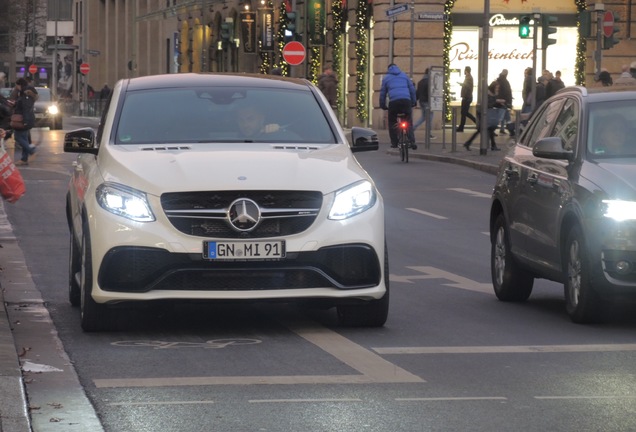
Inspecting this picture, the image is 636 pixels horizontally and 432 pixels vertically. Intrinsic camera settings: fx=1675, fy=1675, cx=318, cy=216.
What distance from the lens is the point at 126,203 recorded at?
9.83 meters

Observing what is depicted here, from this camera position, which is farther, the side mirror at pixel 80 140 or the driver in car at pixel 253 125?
the side mirror at pixel 80 140

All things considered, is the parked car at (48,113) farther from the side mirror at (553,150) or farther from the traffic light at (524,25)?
the side mirror at (553,150)

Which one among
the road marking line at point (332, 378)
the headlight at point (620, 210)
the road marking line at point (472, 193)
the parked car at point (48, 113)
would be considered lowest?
the parked car at point (48, 113)

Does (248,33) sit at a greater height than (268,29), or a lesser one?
lesser

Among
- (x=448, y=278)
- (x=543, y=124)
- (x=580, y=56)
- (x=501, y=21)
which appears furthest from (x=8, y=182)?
(x=580, y=56)

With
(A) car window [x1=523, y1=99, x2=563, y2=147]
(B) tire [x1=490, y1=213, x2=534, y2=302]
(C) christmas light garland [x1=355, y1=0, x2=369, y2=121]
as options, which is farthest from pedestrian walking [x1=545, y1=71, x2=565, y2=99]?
(B) tire [x1=490, y1=213, x2=534, y2=302]

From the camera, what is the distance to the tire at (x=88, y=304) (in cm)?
995

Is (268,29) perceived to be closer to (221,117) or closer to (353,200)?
(221,117)

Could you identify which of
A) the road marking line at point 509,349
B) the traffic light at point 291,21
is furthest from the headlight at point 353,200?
the traffic light at point 291,21

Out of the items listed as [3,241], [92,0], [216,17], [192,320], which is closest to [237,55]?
[216,17]

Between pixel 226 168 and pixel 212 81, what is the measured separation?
5.26 feet

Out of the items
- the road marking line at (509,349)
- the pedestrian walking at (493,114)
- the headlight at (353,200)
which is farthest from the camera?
the pedestrian walking at (493,114)

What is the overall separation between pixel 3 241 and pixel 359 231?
292 inches

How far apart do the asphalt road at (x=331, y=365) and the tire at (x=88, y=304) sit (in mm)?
120
